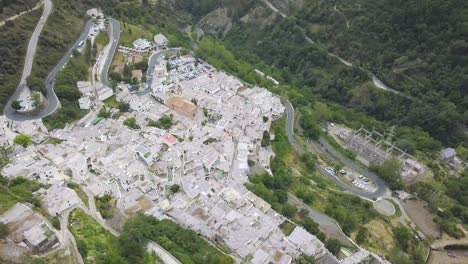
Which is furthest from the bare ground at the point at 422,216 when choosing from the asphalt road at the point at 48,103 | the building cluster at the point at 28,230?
the asphalt road at the point at 48,103

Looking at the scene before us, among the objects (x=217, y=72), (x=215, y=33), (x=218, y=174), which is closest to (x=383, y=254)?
(x=218, y=174)

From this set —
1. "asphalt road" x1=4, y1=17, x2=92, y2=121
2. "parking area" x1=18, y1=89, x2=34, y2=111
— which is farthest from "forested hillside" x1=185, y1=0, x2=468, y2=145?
"parking area" x1=18, y1=89, x2=34, y2=111

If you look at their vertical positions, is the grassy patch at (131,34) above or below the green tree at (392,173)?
above

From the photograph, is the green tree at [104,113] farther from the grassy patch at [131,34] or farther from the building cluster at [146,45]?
the grassy patch at [131,34]

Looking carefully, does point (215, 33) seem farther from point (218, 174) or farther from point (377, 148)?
point (218, 174)

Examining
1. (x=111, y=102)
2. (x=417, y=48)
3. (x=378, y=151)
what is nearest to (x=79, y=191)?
(x=111, y=102)

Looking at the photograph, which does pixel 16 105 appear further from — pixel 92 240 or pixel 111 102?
pixel 92 240

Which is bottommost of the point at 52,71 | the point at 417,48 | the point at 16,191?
the point at 52,71

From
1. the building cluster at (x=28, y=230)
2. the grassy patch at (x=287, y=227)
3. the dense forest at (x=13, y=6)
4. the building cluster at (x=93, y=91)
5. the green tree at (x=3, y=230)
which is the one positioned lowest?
the building cluster at (x=93, y=91)
